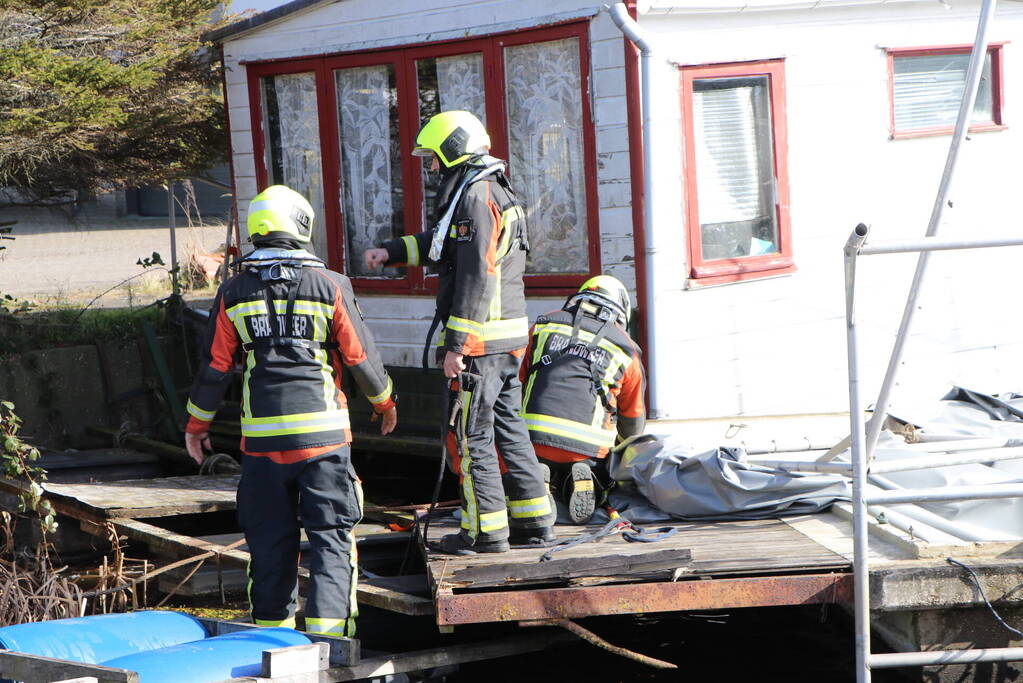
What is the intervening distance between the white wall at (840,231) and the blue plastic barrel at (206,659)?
3.25 m

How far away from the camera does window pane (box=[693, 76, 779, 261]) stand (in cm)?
683

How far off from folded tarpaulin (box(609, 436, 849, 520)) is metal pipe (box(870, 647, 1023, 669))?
1089mm

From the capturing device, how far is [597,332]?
5723mm

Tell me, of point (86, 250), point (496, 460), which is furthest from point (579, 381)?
point (86, 250)

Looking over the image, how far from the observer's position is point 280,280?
4941mm

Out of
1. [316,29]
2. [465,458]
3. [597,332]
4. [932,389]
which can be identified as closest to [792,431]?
[932,389]

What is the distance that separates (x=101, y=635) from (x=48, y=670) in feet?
1.58

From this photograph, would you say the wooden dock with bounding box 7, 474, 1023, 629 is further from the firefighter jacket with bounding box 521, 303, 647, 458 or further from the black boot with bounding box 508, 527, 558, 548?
the firefighter jacket with bounding box 521, 303, 647, 458

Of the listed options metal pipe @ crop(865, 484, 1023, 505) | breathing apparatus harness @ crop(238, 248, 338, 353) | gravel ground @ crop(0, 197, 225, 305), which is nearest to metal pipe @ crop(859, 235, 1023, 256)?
metal pipe @ crop(865, 484, 1023, 505)

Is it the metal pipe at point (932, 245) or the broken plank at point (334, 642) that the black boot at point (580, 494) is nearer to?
the broken plank at point (334, 642)

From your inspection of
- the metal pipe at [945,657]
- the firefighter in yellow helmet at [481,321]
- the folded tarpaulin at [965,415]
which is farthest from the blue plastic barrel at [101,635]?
the folded tarpaulin at [965,415]

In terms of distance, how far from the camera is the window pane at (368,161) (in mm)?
7871

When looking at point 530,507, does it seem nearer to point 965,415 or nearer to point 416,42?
point 965,415

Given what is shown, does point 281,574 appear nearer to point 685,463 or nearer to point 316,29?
point 685,463
